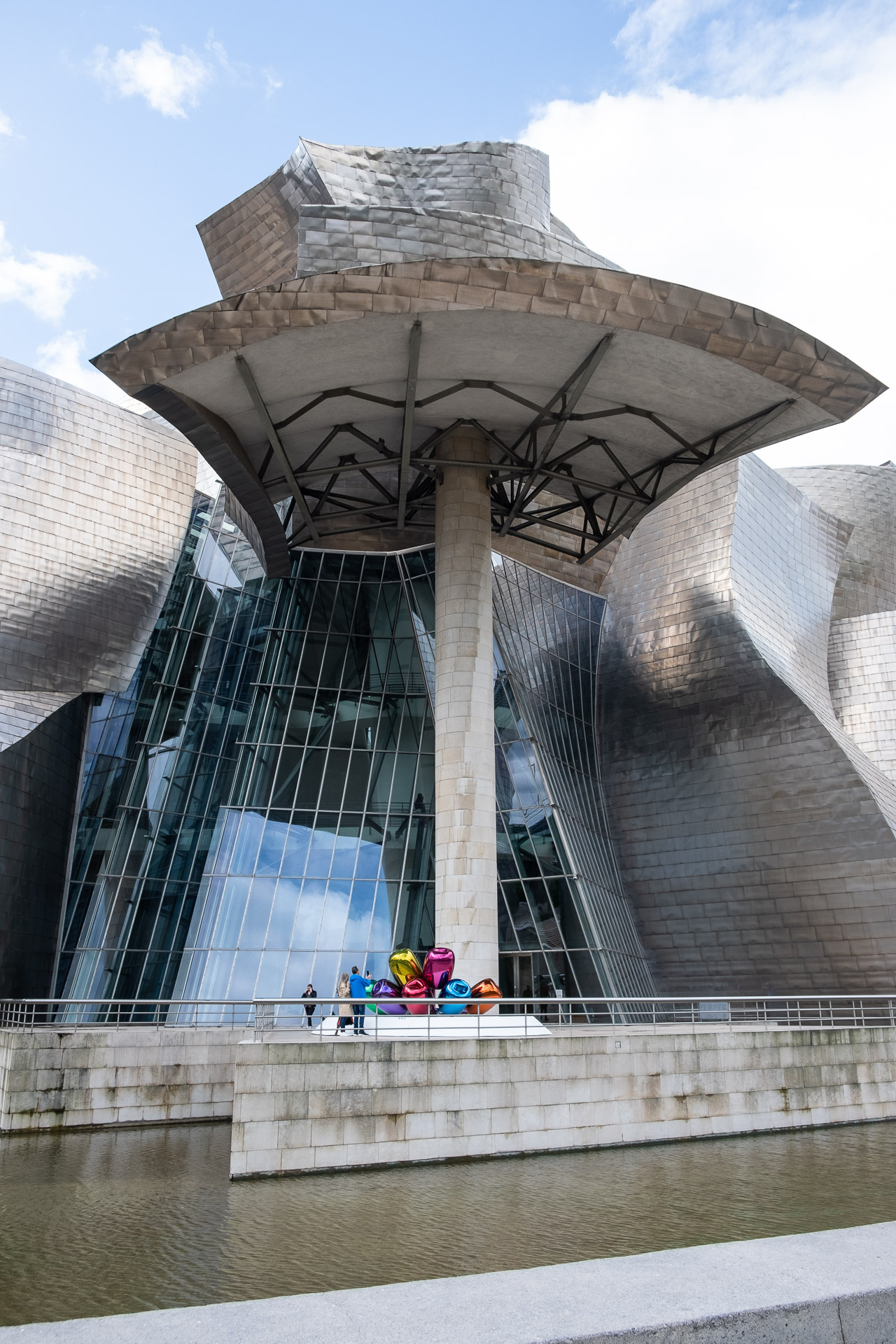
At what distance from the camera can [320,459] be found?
2545 centimetres

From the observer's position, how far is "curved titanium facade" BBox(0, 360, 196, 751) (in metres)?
28.0

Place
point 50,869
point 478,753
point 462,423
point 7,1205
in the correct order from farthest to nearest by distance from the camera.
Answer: point 50,869
point 462,423
point 478,753
point 7,1205

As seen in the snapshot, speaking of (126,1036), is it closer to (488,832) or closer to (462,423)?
(488,832)

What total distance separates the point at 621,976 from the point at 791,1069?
39.5 feet

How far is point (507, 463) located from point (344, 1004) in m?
12.9

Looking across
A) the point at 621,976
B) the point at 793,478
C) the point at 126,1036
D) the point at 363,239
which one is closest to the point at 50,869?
the point at 126,1036

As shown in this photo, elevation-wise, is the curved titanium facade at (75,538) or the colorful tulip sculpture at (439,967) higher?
the curved titanium facade at (75,538)

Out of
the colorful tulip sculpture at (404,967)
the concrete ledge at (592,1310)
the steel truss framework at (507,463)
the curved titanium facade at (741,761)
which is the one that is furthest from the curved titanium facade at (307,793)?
the concrete ledge at (592,1310)

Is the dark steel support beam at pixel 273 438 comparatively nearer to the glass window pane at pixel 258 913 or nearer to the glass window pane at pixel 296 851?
the glass window pane at pixel 296 851

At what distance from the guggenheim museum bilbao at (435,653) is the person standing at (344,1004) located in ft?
8.05

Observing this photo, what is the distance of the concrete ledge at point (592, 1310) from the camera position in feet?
12.1

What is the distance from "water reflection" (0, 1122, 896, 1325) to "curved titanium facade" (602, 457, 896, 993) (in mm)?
13922

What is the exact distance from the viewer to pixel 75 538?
2916cm

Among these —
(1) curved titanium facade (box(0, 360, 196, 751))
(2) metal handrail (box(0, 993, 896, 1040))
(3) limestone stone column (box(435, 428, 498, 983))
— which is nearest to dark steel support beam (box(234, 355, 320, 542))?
(3) limestone stone column (box(435, 428, 498, 983))
